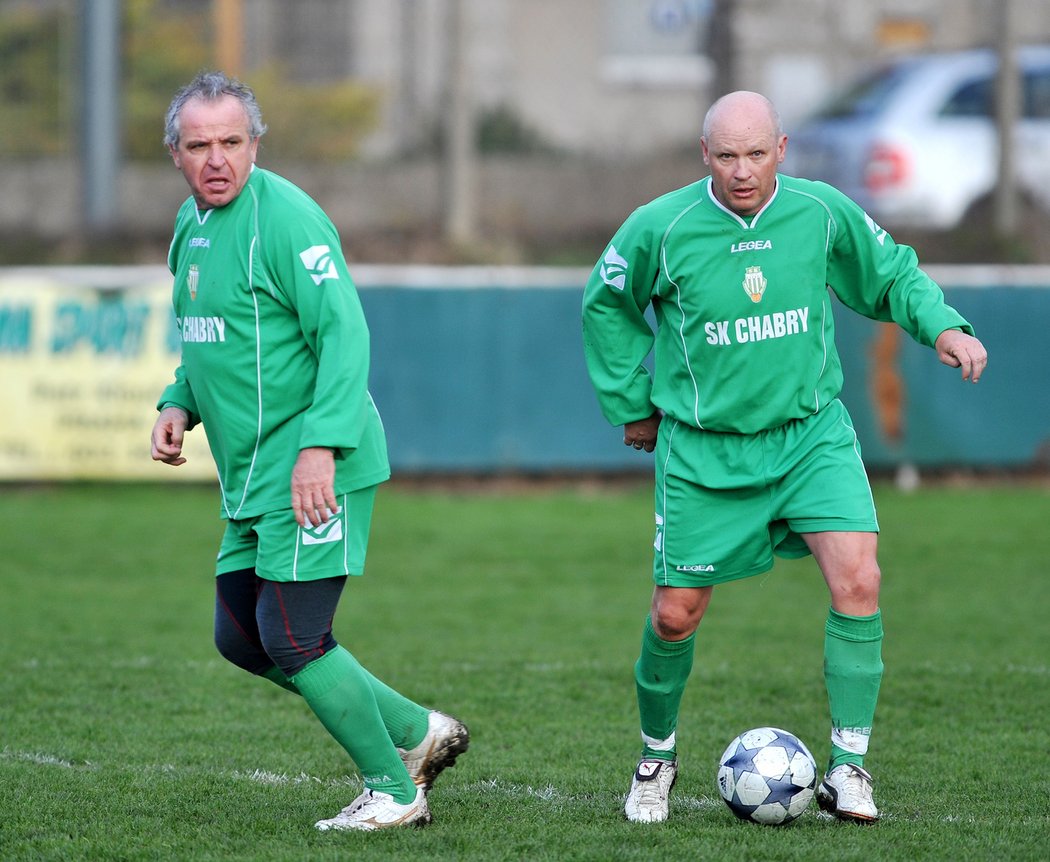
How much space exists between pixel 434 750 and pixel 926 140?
11249 millimetres

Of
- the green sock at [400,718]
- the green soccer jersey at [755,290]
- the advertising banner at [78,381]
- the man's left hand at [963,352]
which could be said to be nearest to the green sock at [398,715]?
the green sock at [400,718]

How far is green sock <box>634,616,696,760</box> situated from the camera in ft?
15.5

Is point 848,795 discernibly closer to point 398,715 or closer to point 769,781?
point 769,781

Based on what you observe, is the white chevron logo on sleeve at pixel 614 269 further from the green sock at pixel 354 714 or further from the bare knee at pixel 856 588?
the green sock at pixel 354 714

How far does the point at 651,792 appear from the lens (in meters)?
4.61

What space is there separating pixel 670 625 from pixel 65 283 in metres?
8.42

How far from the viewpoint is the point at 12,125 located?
16453mm

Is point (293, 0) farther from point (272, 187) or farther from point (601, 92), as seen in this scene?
point (272, 187)

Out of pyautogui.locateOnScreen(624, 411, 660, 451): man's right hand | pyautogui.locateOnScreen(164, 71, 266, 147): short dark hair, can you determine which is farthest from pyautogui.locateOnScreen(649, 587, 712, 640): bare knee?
pyautogui.locateOnScreen(164, 71, 266, 147): short dark hair

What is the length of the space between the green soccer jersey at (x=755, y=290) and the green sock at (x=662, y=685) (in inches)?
26.2

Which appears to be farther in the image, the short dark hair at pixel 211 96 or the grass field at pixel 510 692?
the grass field at pixel 510 692

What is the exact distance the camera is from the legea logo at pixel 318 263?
414 centimetres

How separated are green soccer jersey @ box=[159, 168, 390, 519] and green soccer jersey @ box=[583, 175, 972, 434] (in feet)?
3.06

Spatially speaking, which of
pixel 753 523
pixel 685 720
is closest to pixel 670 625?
pixel 753 523
